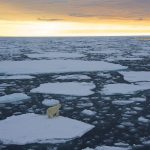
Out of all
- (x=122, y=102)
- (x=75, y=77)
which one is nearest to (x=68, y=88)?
(x=122, y=102)

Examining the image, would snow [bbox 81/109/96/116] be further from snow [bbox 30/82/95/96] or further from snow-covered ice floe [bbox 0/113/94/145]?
snow [bbox 30/82/95/96]

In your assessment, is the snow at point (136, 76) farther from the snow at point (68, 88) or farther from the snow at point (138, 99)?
the snow at point (138, 99)

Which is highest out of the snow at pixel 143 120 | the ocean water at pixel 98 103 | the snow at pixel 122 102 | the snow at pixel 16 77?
the snow at pixel 143 120

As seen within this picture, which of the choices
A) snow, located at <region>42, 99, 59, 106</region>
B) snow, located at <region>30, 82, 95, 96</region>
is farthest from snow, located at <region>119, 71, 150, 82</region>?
snow, located at <region>42, 99, 59, 106</region>

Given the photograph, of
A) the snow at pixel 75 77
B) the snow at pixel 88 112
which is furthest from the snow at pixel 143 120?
the snow at pixel 75 77

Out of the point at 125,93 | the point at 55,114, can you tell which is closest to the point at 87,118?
the point at 55,114

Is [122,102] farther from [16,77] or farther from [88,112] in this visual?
[16,77]

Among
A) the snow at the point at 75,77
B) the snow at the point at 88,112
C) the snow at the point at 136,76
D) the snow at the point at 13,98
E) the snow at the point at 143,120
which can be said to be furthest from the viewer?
the snow at the point at 75,77
